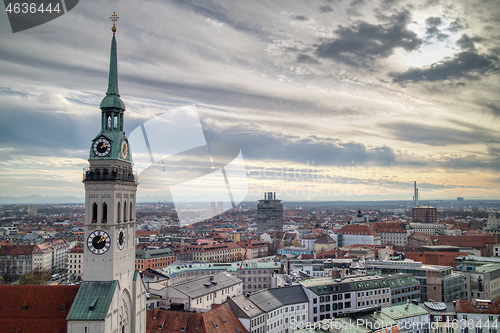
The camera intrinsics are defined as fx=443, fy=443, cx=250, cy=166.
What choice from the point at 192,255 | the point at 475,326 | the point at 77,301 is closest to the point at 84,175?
the point at 77,301

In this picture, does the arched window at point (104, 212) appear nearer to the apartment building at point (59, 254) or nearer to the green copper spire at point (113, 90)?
the green copper spire at point (113, 90)

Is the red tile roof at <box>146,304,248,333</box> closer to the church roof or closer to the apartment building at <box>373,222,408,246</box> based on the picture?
the church roof

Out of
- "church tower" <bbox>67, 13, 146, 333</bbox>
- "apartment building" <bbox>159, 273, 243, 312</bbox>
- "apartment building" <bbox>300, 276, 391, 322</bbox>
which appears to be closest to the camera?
"church tower" <bbox>67, 13, 146, 333</bbox>

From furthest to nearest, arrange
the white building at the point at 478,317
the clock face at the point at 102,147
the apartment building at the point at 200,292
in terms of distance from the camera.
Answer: the apartment building at the point at 200,292 < the white building at the point at 478,317 < the clock face at the point at 102,147

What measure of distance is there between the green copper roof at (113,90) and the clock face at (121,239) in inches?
352

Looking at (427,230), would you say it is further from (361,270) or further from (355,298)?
(355,298)

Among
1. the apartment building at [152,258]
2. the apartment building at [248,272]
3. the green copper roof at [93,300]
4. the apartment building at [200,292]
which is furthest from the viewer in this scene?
the apartment building at [152,258]

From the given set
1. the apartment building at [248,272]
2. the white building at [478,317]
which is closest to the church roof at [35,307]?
the white building at [478,317]

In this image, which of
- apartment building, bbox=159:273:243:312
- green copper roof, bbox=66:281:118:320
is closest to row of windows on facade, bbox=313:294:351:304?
apartment building, bbox=159:273:243:312

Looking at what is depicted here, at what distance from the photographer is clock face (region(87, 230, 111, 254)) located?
30016mm

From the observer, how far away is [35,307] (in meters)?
29.5

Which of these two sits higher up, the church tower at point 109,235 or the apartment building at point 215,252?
the church tower at point 109,235

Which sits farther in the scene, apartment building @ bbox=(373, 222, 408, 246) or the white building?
apartment building @ bbox=(373, 222, 408, 246)

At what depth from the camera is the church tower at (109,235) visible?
94.1 ft
